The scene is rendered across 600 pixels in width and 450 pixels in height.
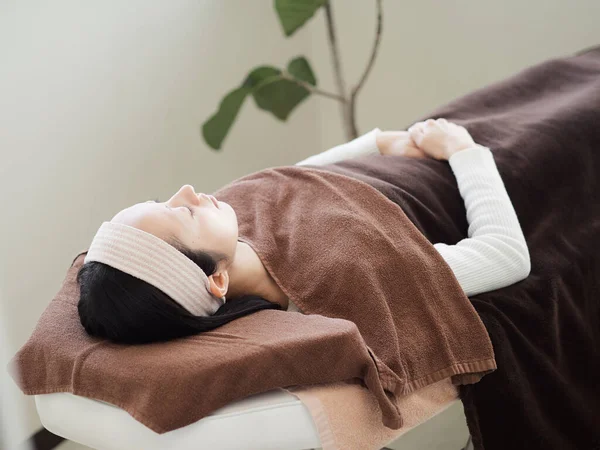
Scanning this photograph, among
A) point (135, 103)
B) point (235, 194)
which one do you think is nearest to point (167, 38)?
point (135, 103)

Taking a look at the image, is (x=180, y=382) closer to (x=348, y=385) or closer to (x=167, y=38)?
(x=348, y=385)

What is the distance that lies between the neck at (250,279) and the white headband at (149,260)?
0.15m

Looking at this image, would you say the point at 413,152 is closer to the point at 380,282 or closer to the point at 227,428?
the point at 380,282

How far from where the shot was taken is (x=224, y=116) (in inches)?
100.0

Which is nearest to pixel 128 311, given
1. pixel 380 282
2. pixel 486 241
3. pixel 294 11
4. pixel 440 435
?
pixel 380 282

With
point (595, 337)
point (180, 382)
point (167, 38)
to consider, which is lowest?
point (595, 337)

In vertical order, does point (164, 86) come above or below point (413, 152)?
above

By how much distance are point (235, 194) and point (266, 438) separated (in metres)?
0.62

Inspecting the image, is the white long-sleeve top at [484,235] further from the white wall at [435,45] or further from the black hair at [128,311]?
the white wall at [435,45]

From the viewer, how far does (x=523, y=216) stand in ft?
5.42

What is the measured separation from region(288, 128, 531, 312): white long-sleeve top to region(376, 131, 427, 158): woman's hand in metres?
0.12

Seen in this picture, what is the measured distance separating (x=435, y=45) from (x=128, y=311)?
2.10m

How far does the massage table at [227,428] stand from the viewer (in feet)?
3.52

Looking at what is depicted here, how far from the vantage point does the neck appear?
4.49 feet
